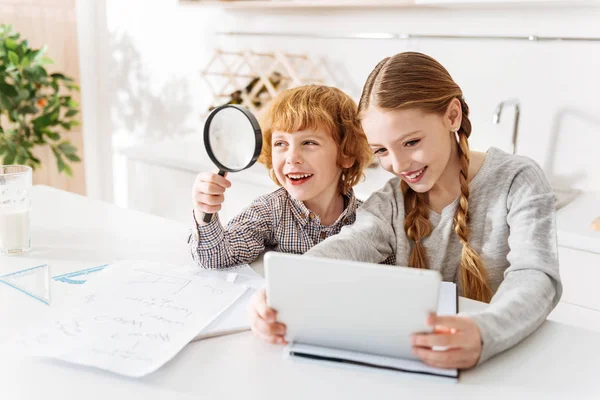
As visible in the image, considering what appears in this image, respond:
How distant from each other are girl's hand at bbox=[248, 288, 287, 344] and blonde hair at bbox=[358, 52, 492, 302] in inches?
17.6

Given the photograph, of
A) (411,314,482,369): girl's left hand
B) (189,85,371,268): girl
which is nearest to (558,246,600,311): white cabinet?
(189,85,371,268): girl

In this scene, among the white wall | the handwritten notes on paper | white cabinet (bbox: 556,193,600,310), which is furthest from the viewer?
the white wall

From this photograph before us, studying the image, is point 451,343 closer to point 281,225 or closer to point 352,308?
point 352,308

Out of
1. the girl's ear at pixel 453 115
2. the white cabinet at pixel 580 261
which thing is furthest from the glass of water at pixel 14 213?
the white cabinet at pixel 580 261

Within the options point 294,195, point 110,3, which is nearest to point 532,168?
point 294,195

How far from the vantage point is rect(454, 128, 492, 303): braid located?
4.01 feet

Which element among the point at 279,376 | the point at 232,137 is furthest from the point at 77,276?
the point at 279,376

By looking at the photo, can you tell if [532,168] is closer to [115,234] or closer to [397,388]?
[397,388]

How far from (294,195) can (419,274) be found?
59 cm

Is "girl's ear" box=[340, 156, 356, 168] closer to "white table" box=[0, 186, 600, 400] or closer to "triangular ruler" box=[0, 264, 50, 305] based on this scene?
"white table" box=[0, 186, 600, 400]

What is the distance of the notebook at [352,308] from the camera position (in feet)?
2.61

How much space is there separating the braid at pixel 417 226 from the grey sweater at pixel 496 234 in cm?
1

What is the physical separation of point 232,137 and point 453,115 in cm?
44

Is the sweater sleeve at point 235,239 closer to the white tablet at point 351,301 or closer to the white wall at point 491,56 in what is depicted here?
the white tablet at point 351,301
